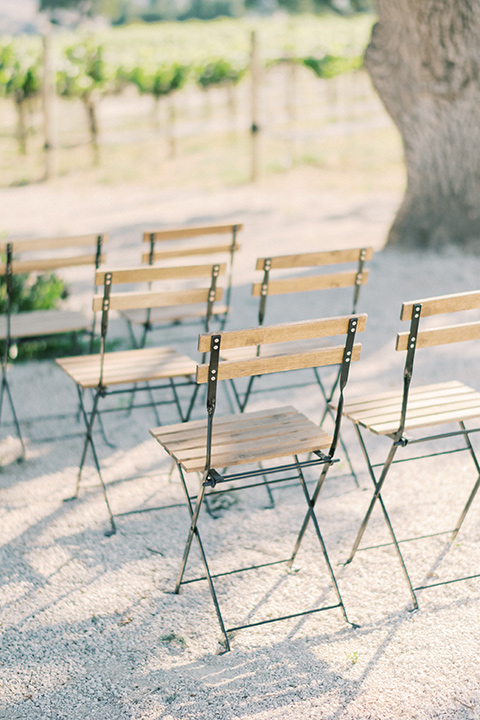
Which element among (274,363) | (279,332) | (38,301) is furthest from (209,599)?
(38,301)

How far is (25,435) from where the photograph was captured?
530 centimetres

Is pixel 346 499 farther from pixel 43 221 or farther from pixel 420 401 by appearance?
pixel 43 221

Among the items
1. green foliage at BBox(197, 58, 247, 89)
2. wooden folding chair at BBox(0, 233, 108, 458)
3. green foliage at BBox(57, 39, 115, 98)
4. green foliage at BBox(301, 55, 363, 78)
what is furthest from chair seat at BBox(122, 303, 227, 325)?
green foliage at BBox(301, 55, 363, 78)

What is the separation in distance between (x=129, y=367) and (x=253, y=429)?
102 centimetres

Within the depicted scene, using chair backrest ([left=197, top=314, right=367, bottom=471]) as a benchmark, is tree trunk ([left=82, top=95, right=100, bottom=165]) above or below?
below

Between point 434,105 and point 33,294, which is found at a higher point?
point 434,105

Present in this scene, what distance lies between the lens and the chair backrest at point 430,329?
3367mm

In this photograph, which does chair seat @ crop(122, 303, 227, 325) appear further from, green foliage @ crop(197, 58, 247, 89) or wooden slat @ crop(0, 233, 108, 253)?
green foliage @ crop(197, 58, 247, 89)

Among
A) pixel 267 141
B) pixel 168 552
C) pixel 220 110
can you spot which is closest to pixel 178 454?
pixel 168 552

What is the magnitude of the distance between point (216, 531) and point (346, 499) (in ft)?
2.40

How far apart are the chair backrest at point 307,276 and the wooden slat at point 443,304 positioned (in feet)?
3.51

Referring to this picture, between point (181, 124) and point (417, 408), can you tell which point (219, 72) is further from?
point (417, 408)

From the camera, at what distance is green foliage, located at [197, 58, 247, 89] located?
18.1m

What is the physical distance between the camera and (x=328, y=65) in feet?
66.1
